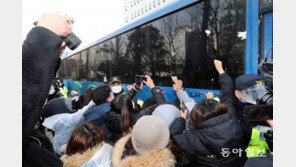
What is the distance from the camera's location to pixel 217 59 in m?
2.71

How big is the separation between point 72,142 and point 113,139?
102 cm

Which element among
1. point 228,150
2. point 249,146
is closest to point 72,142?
point 228,150

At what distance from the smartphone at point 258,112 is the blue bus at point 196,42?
0.48 metres

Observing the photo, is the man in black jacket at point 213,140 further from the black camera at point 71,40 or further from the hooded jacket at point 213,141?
the black camera at point 71,40

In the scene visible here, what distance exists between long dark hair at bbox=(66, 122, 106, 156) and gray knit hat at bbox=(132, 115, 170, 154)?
1.73ft

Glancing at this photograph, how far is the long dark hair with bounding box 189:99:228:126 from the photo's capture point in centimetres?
178

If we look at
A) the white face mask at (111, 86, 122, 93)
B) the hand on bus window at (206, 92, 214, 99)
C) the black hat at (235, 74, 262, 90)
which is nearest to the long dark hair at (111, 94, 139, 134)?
the hand on bus window at (206, 92, 214, 99)

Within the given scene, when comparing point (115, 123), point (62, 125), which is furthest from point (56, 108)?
point (115, 123)

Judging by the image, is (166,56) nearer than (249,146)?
No

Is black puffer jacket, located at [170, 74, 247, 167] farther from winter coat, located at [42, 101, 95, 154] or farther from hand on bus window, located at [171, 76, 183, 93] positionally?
winter coat, located at [42, 101, 95, 154]

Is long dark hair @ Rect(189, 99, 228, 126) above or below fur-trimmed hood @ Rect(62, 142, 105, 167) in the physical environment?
above

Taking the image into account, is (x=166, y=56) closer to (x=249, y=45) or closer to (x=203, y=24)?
(x=203, y=24)

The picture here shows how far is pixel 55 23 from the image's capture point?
92cm

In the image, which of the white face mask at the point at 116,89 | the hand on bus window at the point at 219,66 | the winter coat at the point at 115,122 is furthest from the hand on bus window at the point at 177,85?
the white face mask at the point at 116,89
